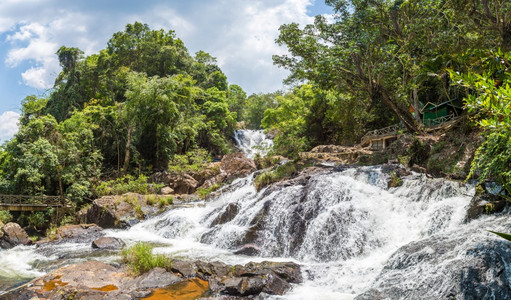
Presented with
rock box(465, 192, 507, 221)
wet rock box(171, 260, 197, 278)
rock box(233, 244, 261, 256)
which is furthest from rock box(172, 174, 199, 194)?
rock box(465, 192, 507, 221)

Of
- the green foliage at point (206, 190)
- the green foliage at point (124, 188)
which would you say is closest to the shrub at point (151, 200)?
the green foliage at point (124, 188)

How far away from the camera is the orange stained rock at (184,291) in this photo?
6.26 meters

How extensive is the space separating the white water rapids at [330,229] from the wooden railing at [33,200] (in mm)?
5224

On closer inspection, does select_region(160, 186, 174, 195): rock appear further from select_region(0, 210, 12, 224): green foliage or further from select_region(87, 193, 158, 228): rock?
select_region(0, 210, 12, 224): green foliage

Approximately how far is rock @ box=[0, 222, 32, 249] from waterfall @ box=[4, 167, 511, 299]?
154 cm

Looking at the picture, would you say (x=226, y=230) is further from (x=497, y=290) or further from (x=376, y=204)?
(x=497, y=290)

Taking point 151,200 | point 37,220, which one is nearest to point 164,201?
point 151,200

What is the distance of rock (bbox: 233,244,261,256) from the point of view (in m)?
9.73

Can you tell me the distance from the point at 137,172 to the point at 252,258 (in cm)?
1848

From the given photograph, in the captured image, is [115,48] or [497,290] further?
[115,48]

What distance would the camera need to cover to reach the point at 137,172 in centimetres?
2533

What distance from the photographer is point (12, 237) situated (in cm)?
1434

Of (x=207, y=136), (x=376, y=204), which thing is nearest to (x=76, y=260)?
(x=376, y=204)

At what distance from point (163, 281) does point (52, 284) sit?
239 cm
